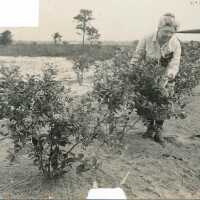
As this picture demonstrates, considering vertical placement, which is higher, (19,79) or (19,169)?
(19,79)

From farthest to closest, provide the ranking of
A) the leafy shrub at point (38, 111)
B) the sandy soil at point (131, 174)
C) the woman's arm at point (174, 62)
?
the woman's arm at point (174, 62) → the sandy soil at point (131, 174) → the leafy shrub at point (38, 111)

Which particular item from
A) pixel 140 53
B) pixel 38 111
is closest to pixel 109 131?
pixel 38 111

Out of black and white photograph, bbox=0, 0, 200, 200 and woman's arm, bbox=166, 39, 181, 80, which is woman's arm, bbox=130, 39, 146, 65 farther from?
woman's arm, bbox=166, 39, 181, 80

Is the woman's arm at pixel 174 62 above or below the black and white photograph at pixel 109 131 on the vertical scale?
above

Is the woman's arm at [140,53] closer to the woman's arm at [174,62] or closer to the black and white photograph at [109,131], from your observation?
the black and white photograph at [109,131]

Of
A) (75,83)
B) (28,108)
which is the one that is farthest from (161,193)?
(75,83)

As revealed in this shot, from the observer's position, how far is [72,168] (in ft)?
19.0

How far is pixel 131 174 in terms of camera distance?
18.7ft

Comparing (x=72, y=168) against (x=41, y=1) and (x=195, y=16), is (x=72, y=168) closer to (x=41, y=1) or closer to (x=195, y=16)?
(x=195, y=16)

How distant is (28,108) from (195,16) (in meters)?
13.5

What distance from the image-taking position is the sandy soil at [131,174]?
17.1ft

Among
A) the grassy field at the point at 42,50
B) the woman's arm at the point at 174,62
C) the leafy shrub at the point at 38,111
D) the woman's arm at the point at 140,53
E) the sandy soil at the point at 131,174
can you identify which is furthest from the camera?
the grassy field at the point at 42,50

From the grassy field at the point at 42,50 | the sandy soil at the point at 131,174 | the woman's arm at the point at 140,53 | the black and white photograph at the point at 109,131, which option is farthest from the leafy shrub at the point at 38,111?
the grassy field at the point at 42,50

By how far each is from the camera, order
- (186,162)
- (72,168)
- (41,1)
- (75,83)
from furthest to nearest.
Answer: (41,1), (75,83), (186,162), (72,168)
